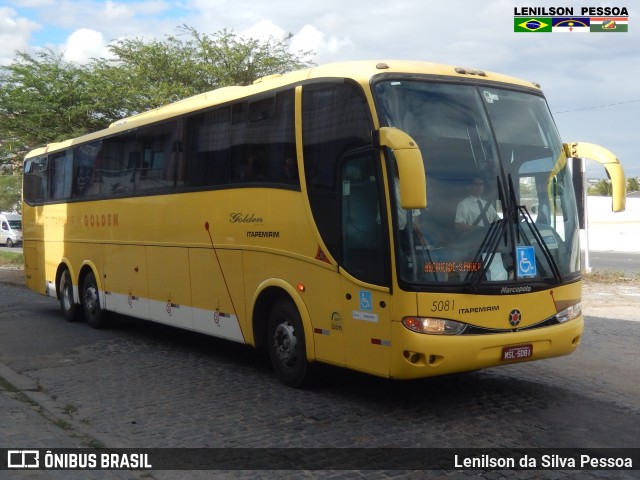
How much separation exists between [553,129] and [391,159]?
2.08 metres

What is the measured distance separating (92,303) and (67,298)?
4.19 ft

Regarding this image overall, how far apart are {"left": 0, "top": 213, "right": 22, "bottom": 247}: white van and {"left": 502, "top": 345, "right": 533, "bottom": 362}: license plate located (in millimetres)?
47989

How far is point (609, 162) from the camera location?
8.27 metres

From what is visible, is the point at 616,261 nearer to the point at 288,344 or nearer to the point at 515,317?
the point at 288,344

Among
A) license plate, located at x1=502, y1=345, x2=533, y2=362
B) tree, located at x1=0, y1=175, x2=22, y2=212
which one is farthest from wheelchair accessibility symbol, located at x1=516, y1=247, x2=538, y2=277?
tree, located at x1=0, y1=175, x2=22, y2=212

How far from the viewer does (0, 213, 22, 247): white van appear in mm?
51094

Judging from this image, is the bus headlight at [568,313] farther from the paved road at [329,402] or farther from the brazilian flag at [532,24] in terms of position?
the brazilian flag at [532,24]

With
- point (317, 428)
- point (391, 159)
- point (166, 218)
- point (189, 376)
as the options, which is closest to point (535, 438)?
point (317, 428)

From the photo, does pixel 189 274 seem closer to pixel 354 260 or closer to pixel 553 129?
pixel 354 260

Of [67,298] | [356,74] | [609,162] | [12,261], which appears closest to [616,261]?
[67,298]

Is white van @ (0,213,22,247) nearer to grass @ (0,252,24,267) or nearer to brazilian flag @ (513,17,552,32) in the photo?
grass @ (0,252,24,267)

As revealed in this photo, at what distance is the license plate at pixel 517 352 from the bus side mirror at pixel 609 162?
1793 mm

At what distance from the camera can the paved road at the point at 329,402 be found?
6.82m

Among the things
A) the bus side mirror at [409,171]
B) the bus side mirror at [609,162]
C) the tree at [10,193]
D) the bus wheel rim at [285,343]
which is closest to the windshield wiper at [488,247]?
the bus side mirror at [409,171]
